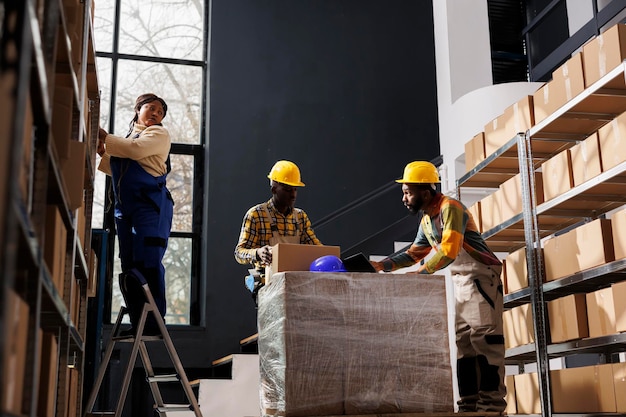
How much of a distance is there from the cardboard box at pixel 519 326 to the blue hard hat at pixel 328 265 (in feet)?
6.10

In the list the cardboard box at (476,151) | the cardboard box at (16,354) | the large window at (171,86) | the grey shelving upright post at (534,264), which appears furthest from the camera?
the large window at (171,86)

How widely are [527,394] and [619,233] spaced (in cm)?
154

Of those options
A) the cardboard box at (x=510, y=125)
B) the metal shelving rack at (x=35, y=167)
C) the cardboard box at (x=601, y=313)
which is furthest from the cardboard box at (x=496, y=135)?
the metal shelving rack at (x=35, y=167)

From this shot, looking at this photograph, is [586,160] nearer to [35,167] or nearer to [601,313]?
[601,313]

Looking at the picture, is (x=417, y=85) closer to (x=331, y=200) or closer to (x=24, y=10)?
(x=331, y=200)

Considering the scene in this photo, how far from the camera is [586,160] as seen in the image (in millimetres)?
4883

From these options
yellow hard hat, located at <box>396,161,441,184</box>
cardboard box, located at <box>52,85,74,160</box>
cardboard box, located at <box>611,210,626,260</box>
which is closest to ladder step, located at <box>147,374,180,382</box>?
yellow hard hat, located at <box>396,161,441,184</box>

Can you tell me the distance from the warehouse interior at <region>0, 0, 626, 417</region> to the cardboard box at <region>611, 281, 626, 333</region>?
0.01 metres

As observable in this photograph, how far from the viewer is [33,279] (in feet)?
7.70

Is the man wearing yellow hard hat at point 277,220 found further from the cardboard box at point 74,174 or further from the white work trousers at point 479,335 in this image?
the cardboard box at point 74,174

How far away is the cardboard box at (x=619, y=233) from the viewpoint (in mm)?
4477

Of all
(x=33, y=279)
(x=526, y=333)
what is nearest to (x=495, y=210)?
(x=526, y=333)

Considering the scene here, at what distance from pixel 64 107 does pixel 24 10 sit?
4.17ft

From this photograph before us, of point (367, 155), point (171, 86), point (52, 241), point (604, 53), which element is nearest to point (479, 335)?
point (604, 53)
